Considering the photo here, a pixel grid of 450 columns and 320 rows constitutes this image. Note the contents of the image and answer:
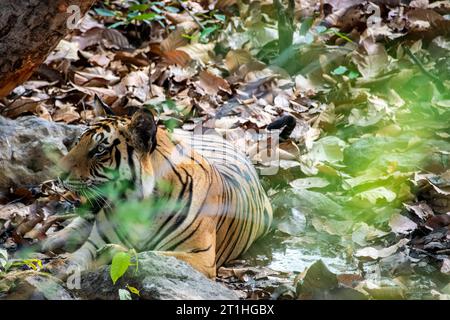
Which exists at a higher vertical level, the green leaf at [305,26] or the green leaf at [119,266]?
the green leaf at [119,266]

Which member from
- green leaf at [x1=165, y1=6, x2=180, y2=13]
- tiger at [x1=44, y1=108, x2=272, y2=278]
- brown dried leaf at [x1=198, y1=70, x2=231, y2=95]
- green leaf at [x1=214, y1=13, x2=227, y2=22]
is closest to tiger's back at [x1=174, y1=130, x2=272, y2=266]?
tiger at [x1=44, y1=108, x2=272, y2=278]

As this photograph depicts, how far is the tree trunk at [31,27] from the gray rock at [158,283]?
157 centimetres

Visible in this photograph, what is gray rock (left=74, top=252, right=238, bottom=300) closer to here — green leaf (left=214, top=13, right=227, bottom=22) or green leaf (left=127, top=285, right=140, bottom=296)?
green leaf (left=127, top=285, right=140, bottom=296)

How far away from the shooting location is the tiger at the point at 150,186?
4.93 metres

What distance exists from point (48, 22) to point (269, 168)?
2093 millimetres

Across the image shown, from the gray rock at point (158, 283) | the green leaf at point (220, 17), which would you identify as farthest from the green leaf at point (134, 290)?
the green leaf at point (220, 17)

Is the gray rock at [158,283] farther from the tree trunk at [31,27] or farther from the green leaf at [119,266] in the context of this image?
the tree trunk at [31,27]

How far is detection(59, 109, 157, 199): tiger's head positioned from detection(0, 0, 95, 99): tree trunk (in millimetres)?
576

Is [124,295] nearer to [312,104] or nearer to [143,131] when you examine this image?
[143,131]

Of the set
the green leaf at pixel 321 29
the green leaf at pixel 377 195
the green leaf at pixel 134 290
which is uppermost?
the green leaf at pixel 134 290

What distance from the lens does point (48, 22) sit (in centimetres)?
500

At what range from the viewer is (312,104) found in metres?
7.66
